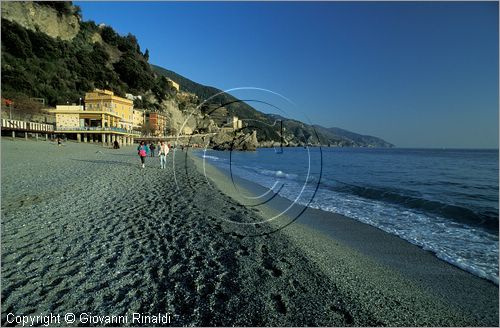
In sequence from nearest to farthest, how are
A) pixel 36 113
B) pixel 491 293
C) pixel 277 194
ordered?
pixel 491 293 → pixel 277 194 → pixel 36 113

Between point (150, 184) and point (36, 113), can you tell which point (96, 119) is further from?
point (150, 184)

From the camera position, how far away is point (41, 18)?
7094 cm

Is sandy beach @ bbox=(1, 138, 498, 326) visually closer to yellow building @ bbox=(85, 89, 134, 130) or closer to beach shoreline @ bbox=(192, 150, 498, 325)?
beach shoreline @ bbox=(192, 150, 498, 325)

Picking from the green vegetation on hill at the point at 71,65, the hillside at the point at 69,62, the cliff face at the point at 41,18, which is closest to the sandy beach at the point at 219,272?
the hillside at the point at 69,62

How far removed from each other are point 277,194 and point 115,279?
1187 cm

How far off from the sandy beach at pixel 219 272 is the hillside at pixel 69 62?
102 ft

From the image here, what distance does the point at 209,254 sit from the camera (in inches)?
229

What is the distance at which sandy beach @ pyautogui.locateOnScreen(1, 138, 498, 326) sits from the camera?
159 inches

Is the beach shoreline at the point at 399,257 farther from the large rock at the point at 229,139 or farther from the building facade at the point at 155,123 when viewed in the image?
the building facade at the point at 155,123

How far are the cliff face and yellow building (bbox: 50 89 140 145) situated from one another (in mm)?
23504

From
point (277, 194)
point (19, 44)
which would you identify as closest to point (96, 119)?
point (19, 44)

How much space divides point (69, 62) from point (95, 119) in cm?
2357

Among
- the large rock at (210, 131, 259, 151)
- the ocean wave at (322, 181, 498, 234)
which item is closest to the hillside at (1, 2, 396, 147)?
the large rock at (210, 131, 259, 151)

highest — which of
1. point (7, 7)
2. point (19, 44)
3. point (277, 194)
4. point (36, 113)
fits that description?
point (7, 7)
